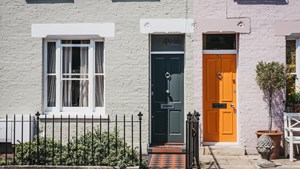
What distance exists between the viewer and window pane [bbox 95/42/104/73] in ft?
39.9

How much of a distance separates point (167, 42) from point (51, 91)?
137 inches

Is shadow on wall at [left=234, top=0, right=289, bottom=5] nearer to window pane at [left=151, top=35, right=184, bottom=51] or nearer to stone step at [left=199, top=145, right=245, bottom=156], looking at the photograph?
window pane at [left=151, top=35, right=184, bottom=51]

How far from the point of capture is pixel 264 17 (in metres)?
11.6

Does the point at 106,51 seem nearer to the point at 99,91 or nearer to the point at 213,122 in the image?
the point at 99,91

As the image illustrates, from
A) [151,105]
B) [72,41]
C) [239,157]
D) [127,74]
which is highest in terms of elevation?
[72,41]

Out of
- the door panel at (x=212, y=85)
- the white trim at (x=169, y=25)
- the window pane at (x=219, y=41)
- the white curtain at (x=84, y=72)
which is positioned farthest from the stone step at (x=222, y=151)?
the white curtain at (x=84, y=72)

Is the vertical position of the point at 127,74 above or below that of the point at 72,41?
below

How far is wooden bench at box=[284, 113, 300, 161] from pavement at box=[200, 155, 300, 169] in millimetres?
→ 324

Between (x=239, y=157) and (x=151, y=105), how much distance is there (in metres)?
2.66

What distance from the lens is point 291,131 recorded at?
10820 mm

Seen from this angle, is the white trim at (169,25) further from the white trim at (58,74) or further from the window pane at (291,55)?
the window pane at (291,55)

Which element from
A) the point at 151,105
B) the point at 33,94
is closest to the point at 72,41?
the point at 33,94

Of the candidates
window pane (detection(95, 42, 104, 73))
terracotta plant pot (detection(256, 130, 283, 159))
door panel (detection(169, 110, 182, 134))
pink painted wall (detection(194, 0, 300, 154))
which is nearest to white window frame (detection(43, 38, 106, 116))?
window pane (detection(95, 42, 104, 73))

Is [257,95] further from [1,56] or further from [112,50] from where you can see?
[1,56]
